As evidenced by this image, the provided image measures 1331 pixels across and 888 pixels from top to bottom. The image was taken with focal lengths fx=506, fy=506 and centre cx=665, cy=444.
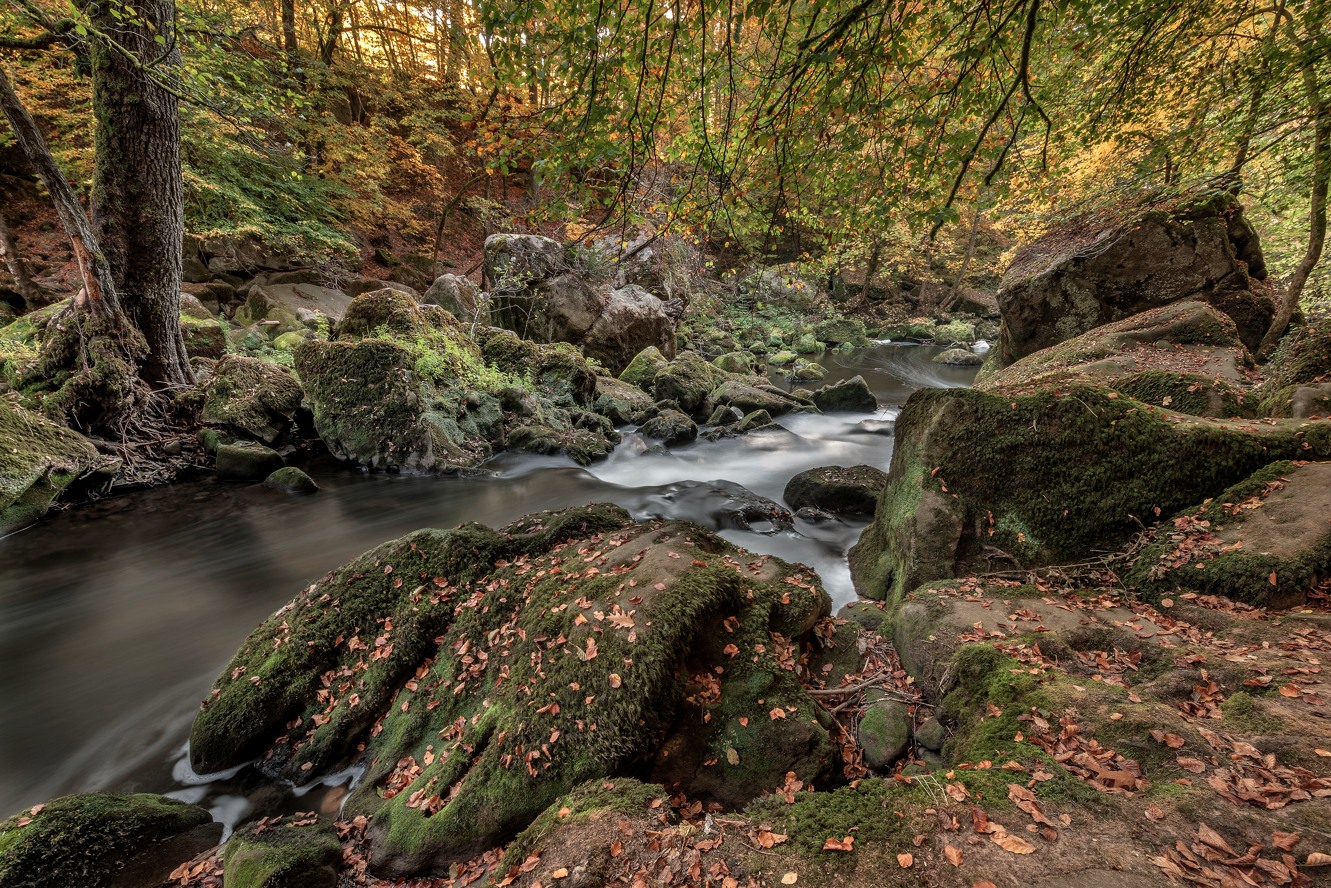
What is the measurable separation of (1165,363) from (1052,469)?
4453mm

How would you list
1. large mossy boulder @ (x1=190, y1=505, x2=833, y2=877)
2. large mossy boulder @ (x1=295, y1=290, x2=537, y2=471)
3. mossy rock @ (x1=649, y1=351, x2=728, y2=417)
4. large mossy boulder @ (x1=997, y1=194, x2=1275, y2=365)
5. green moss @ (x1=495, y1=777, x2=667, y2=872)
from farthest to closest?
mossy rock @ (x1=649, y1=351, x2=728, y2=417)
large mossy boulder @ (x1=295, y1=290, x2=537, y2=471)
large mossy boulder @ (x1=997, y1=194, x2=1275, y2=365)
large mossy boulder @ (x1=190, y1=505, x2=833, y2=877)
green moss @ (x1=495, y1=777, x2=667, y2=872)

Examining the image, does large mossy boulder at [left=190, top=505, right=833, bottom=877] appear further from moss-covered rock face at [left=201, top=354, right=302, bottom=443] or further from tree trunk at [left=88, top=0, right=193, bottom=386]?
tree trunk at [left=88, top=0, right=193, bottom=386]

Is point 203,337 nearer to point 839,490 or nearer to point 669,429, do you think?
point 669,429

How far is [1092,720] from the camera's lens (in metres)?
2.18

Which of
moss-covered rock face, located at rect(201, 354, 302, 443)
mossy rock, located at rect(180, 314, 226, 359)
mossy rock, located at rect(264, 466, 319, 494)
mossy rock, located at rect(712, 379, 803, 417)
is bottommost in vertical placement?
mossy rock, located at rect(264, 466, 319, 494)

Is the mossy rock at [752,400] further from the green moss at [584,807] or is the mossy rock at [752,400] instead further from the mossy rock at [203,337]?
the green moss at [584,807]

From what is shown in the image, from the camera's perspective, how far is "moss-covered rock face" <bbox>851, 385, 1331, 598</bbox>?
360 centimetres

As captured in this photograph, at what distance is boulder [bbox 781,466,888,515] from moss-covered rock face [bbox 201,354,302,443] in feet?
31.4

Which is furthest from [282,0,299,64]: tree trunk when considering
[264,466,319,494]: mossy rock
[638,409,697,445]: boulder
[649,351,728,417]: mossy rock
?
[638,409,697,445]: boulder

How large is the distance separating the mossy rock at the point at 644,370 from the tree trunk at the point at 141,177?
9.55 m

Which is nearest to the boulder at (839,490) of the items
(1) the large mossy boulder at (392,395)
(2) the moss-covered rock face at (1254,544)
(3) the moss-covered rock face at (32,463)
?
(2) the moss-covered rock face at (1254,544)

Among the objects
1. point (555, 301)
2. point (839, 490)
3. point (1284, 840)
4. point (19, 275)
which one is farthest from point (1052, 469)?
point (19, 275)

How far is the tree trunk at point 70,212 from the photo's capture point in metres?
6.50

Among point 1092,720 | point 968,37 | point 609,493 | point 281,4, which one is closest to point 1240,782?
point 1092,720
